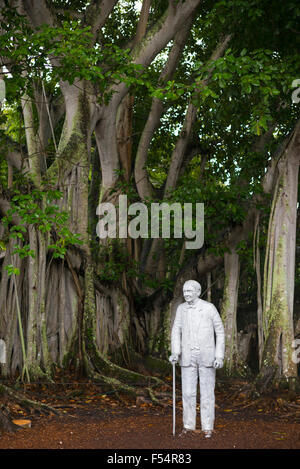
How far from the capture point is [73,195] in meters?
9.33

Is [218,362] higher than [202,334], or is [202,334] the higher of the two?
[202,334]

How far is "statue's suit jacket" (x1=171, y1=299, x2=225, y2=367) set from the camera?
579 cm

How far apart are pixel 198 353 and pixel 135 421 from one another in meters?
1.41

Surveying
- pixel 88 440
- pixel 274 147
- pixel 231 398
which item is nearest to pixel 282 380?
pixel 231 398

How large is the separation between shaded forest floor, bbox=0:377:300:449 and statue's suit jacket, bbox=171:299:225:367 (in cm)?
71

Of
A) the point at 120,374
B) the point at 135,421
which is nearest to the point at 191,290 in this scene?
the point at 135,421

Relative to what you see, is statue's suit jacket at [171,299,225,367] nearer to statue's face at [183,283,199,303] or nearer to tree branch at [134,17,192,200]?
statue's face at [183,283,199,303]

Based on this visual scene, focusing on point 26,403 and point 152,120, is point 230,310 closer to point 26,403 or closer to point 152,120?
point 152,120

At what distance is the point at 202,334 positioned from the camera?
19.1 feet

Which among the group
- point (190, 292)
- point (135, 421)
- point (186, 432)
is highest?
point (190, 292)

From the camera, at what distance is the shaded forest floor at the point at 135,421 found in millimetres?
5645

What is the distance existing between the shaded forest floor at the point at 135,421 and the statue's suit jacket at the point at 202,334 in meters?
0.71

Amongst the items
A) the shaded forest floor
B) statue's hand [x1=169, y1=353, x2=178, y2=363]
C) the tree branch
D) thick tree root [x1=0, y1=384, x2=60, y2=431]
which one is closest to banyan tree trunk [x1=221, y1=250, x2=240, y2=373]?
the shaded forest floor

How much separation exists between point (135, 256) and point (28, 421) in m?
5.56
